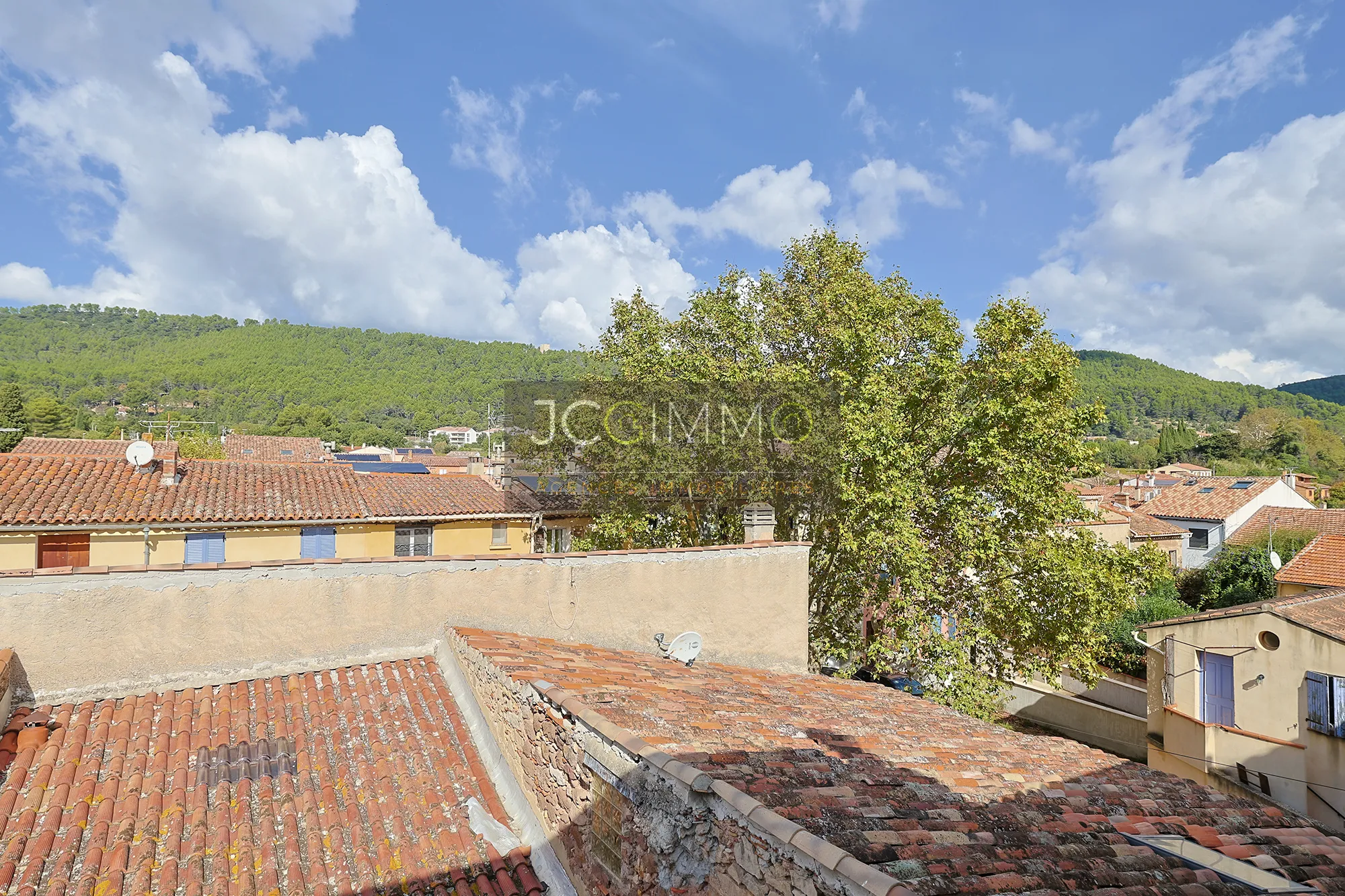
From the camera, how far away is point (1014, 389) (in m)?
13.1

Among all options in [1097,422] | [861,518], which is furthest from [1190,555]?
[861,518]

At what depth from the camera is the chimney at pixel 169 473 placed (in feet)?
54.0

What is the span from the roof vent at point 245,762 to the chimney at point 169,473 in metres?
13.8

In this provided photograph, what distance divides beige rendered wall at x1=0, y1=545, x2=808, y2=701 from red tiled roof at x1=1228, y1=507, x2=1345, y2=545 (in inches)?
1044

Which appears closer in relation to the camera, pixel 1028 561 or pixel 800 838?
pixel 800 838

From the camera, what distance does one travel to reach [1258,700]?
490 inches

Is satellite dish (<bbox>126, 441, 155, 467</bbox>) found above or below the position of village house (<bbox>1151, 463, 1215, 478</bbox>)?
below

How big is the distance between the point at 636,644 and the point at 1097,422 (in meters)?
10.2

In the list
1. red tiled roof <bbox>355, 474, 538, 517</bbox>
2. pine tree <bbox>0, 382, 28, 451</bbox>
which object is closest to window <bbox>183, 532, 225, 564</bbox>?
red tiled roof <bbox>355, 474, 538, 517</bbox>

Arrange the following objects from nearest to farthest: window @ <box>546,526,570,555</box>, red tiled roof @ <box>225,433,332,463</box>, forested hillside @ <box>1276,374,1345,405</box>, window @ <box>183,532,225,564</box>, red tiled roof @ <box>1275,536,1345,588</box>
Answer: window @ <box>183,532,225,564</box>, red tiled roof @ <box>1275,536,1345,588</box>, window @ <box>546,526,570,555</box>, red tiled roof @ <box>225,433,332,463</box>, forested hillside @ <box>1276,374,1345,405</box>

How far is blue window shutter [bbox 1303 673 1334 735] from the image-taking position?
37.3 ft

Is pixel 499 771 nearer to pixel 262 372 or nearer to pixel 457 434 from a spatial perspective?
pixel 457 434

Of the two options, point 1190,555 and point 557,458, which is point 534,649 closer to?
point 557,458

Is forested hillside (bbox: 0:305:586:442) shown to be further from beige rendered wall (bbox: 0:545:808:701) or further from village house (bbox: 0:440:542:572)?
beige rendered wall (bbox: 0:545:808:701)
